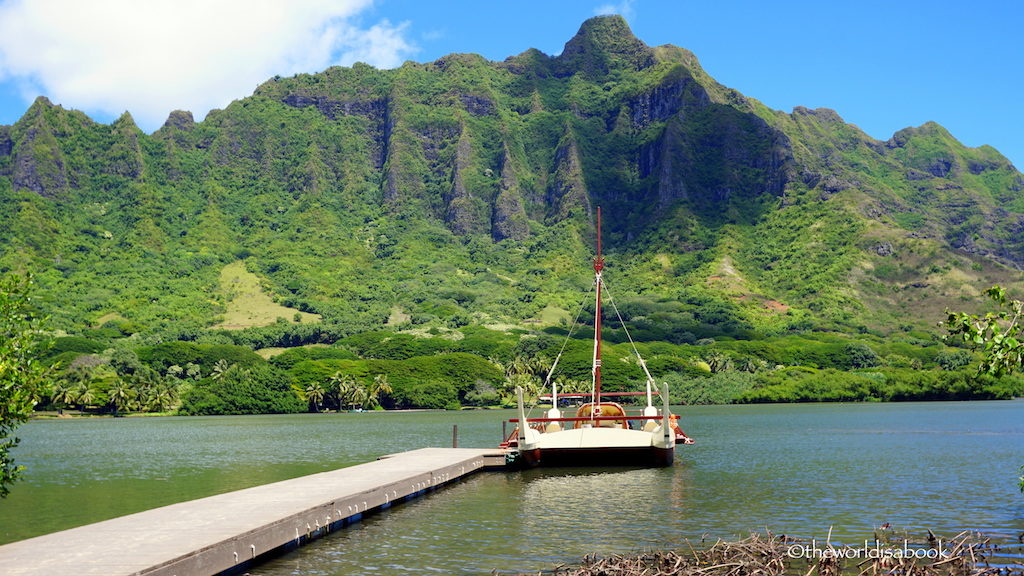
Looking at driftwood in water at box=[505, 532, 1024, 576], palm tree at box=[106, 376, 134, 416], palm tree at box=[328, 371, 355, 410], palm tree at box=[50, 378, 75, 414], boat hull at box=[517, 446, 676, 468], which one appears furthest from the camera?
palm tree at box=[328, 371, 355, 410]

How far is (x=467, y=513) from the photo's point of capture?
3634 centimetres

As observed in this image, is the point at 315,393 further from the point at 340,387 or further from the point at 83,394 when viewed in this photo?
the point at 83,394

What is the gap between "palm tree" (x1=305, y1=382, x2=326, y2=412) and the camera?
196250mm

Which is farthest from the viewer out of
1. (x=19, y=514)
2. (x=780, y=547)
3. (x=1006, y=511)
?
(x=19, y=514)

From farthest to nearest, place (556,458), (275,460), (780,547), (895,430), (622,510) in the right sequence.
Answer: (895,430) < (275,460) < (556,458) < (622,510) < (780,547)

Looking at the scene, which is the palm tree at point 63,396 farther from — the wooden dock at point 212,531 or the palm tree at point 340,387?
the wooden dock at point 212,531

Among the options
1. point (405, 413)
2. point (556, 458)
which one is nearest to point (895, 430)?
point (556, 458)

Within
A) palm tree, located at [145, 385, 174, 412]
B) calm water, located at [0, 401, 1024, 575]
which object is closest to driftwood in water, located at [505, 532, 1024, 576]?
calm water, located at [0, 401, 1024, 575]

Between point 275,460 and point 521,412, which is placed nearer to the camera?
point 521,412

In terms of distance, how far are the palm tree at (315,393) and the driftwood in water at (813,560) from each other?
176 meters

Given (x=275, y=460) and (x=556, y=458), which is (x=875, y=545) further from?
(x=275, y=460)

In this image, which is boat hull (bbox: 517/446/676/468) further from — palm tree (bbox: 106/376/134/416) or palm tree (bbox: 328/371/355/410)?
palm tree (bbox: 106/376/134/416)

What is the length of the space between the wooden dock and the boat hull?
12.6 m

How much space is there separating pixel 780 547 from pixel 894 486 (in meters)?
21.2
